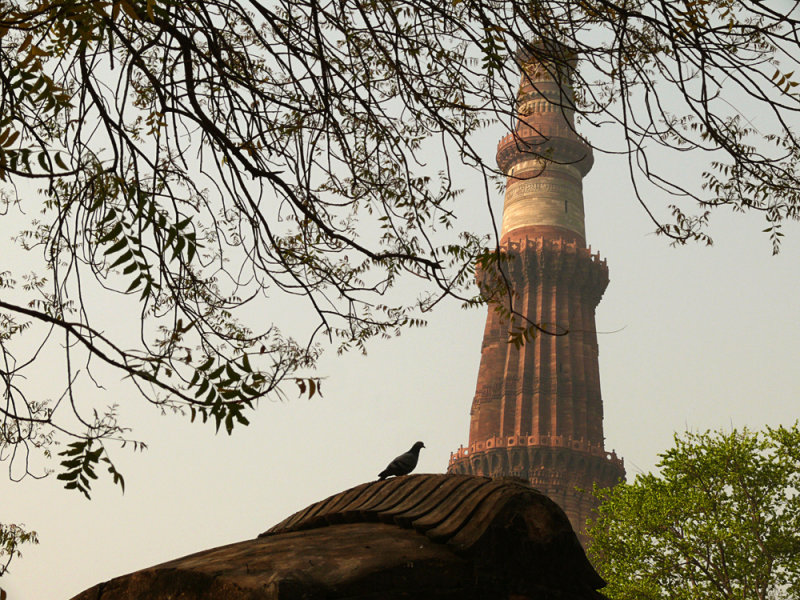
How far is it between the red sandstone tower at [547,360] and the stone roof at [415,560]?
28.7 metres

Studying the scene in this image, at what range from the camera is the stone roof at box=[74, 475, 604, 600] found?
1761 mm

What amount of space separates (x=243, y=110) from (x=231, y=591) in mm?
2803

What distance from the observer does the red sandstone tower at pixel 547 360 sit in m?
31.6

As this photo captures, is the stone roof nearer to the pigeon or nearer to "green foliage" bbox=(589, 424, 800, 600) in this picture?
the pigeon

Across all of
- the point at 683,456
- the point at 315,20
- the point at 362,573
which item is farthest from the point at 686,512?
the point at 362,573

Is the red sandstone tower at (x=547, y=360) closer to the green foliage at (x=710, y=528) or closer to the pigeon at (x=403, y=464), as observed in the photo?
the green foliage at (x=710, y=528)

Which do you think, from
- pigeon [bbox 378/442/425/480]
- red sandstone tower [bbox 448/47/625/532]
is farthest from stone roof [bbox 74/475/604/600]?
red sandstone tower [bbox 448/47/625/532]

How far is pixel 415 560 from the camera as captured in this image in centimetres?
191

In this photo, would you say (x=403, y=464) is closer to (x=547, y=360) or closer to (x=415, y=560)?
(x=415, y=560)

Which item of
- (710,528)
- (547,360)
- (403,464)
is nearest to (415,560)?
(403,464)

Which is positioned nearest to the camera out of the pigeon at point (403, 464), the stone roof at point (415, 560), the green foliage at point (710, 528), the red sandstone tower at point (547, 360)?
the stone roof at point (415, 560)

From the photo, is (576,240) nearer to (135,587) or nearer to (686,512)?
(686,512)

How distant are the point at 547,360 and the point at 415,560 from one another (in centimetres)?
3246

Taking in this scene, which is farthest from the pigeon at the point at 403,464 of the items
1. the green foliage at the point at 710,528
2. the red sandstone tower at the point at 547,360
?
the red sandstone tower at the point at 547,360
